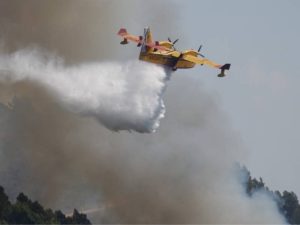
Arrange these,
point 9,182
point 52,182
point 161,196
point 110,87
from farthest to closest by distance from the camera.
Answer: point 9,182
point 52,182
point 161,196
point 110,87

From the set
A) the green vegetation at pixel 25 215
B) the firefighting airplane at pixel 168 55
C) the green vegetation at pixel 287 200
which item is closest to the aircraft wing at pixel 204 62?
the firefighting airplane at pixel 168 55

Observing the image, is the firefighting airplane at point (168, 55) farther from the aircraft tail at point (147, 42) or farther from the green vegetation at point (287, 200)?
the green vegetation at point (287, 200)

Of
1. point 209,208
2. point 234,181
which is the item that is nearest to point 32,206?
point 209,208

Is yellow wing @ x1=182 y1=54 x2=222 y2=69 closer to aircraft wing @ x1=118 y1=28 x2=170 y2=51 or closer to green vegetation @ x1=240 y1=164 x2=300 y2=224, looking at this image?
aircraft wing @ x1=118 y1=28 x2=170 y2=51

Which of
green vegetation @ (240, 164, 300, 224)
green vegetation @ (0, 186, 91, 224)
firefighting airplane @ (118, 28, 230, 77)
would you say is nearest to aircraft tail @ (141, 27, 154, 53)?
firefighting airplane @ (118, 28, 230, 77)

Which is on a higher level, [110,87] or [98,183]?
[110,87]

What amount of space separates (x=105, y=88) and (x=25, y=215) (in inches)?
561

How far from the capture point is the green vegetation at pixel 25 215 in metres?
92.6

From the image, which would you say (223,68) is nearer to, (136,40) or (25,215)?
(136,40)

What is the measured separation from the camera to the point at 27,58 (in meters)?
98.3

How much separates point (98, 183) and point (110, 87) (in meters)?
18.3

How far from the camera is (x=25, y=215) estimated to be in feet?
309

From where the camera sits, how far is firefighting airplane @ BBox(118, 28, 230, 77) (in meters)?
93.1

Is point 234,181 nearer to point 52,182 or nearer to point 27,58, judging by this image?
point 52,182
